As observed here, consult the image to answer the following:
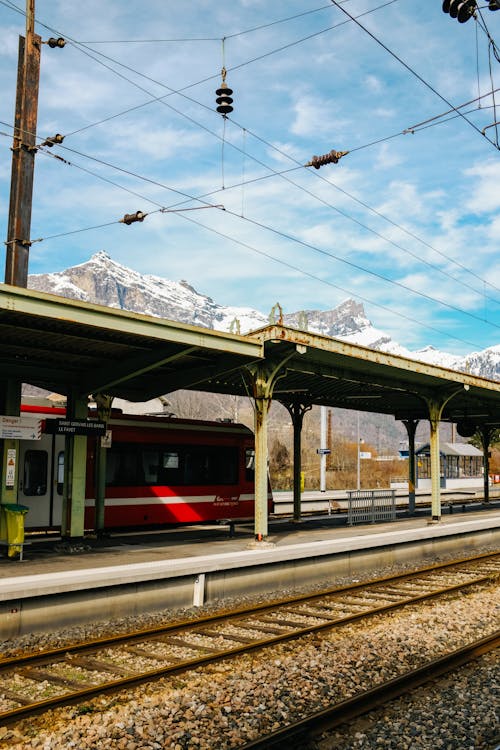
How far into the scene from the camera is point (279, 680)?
7.33m

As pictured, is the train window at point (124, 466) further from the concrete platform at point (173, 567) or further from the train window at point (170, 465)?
the concrete platform at point (173, 567)

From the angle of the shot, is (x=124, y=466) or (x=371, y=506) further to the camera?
(x=371, y=506)

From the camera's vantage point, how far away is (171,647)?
880 cm

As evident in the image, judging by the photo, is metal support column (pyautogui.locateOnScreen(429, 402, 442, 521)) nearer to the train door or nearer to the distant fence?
the distant fence

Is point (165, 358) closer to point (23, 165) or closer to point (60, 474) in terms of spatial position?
point (23, 165)

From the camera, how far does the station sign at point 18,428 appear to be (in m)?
12.6

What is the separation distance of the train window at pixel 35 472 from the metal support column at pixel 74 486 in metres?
1.86

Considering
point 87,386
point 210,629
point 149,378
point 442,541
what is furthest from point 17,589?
point 442,541

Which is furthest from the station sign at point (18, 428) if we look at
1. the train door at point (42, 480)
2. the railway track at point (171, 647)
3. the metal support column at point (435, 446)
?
the metal support column at point (435, 446)

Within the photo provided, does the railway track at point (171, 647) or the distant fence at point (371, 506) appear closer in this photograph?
the railway track at point (171, 647)

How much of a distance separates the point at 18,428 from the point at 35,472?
4146 millimetres

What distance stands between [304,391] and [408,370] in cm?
391

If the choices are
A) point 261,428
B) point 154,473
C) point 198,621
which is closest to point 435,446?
point 261,428

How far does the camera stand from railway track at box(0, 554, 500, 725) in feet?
23.0
